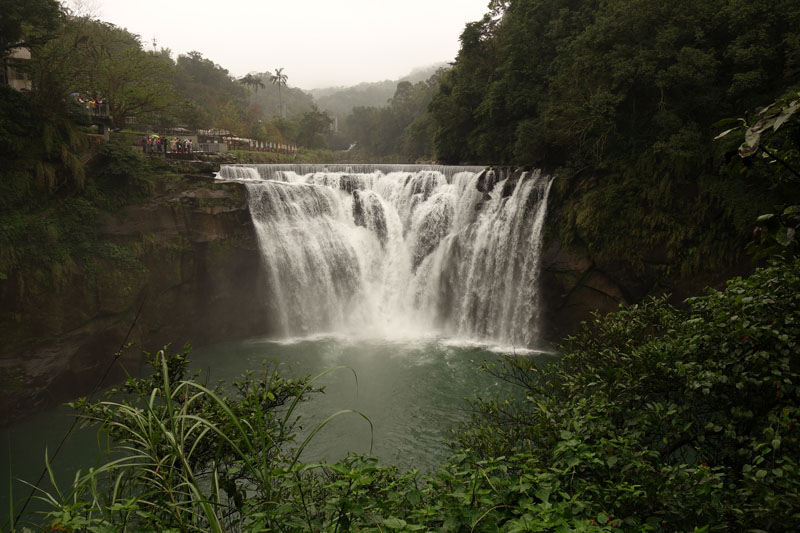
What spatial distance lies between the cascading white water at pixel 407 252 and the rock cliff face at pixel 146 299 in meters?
1.05

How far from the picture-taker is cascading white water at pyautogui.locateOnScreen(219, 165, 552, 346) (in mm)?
15094

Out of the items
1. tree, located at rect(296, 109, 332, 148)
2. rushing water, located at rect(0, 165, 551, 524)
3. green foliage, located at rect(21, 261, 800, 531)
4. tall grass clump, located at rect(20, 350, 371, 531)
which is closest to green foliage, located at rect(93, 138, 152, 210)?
rushing water, located at rect(0, 165, 551, 524)

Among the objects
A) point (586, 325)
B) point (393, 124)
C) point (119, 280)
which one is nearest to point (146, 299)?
point (119, 280)

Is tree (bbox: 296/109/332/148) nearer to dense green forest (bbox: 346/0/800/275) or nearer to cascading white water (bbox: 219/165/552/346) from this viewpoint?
cascading white water (bbox: 219/165/552/346)

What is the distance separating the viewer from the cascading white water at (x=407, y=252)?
49.5 feet

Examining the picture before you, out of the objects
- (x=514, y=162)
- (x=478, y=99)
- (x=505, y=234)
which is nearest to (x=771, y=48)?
(x=505, y=234)

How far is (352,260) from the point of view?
16828mm

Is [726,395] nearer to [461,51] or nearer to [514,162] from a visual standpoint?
[514,162]

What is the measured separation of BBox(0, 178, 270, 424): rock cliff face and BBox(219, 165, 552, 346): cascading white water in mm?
1053

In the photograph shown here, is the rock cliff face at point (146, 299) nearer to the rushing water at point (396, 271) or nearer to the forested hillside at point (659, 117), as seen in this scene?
the rushing water at point (396, 271)

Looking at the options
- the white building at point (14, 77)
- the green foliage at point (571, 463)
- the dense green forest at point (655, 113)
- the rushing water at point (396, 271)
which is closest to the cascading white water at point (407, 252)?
the rushing water at point (396, 271)

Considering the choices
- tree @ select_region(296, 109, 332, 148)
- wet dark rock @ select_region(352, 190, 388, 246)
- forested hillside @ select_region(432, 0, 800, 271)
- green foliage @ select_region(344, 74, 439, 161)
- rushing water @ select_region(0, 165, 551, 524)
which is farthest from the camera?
green foliage @ select_region(344, 74, 439, 161)

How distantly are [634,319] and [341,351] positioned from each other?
34.2 feet

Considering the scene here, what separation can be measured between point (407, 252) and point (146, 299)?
9.12 metres
